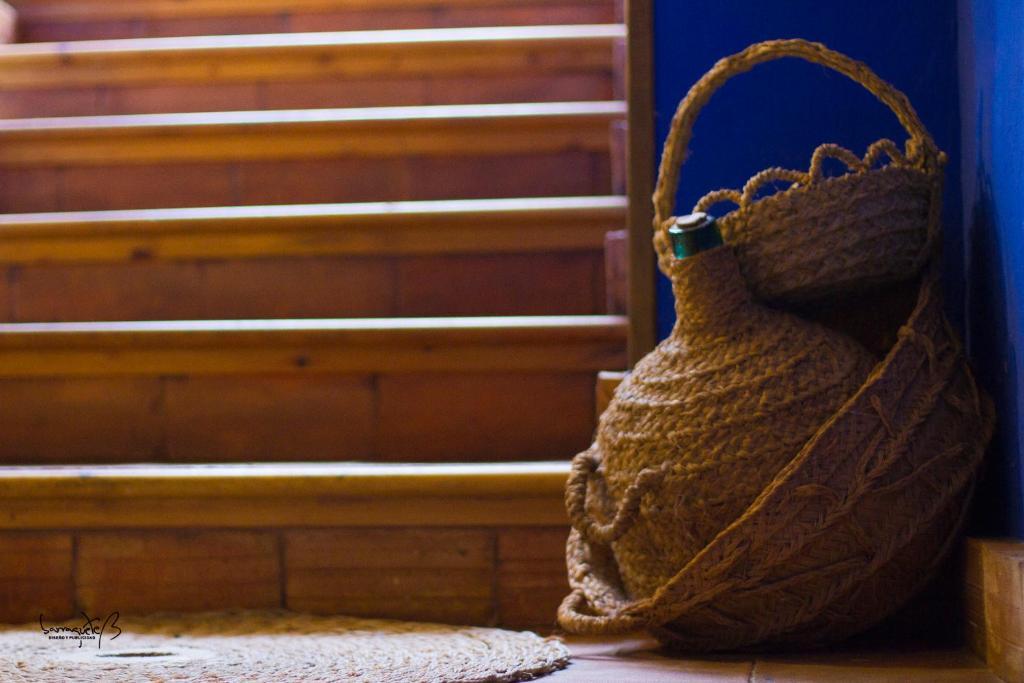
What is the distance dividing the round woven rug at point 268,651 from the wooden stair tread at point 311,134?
3.00 ft

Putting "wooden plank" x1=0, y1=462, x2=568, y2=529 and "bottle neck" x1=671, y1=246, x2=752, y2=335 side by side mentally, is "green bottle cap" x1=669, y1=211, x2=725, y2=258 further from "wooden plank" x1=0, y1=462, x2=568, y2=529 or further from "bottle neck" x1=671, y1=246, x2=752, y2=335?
"wooden plank" x1=0, y1=462, x2=568, y2=529

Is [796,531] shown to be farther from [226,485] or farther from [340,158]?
[340,158]

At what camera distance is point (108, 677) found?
1.01 m

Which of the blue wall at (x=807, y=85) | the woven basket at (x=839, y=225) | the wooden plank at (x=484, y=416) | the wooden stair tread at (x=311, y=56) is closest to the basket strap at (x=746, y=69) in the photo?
the woven basket at (x=839, y=225)

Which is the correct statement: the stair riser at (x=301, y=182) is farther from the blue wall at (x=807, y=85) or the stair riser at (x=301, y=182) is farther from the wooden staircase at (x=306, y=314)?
the blue wall at (x=807, y=85)

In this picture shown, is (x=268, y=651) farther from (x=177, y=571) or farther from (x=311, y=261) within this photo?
(x=311, y=261)

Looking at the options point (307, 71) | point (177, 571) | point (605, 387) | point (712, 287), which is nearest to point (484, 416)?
point (605, 387)

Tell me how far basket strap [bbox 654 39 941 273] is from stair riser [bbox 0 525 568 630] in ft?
1.27

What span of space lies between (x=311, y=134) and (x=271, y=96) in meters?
0.32

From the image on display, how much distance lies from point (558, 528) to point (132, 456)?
680 mm

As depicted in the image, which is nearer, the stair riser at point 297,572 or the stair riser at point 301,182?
the stair riser at point 297,572

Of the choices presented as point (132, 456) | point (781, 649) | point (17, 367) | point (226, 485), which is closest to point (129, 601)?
point (226, 485)

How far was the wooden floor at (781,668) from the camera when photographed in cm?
94

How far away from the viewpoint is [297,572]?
134 cm
